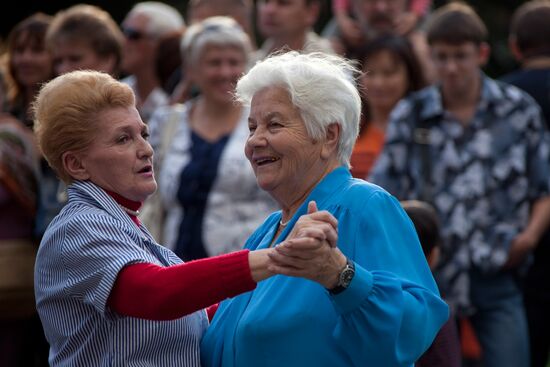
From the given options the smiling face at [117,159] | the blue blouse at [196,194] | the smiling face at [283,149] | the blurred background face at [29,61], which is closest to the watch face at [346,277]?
the smiling face at [283,149]

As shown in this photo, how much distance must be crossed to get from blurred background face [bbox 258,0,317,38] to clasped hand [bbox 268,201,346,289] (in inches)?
196

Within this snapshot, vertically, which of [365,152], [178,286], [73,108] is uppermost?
[73,108]

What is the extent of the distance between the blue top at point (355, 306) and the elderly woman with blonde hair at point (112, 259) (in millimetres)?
218

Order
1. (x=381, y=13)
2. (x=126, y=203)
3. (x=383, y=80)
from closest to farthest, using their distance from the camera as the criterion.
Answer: (x=126, y=203) → (x=383, y=80) → (x=381, y=13)

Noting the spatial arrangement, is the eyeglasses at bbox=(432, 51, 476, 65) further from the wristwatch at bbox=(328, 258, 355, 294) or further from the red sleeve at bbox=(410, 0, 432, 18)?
the wristwatch at bbox=(328, 258, 355, 294)

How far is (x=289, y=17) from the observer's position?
869cm

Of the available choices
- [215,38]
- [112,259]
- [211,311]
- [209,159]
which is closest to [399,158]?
[209,159]

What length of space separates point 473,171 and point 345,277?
3377 millimetres

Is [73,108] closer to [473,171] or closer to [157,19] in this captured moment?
[473,171]

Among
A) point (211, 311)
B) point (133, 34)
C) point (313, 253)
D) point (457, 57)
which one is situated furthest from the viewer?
point (133, 34)

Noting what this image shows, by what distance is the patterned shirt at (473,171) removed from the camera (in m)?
6.99

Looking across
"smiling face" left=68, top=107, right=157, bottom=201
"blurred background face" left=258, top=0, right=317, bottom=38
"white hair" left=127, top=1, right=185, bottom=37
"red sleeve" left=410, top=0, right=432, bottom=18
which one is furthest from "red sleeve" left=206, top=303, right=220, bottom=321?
"red sleeve" left=410, top=0, right=432, bottom=18

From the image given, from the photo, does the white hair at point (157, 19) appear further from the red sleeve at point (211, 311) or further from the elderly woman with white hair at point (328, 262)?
the elderly woman with white hair at point (328, 262)

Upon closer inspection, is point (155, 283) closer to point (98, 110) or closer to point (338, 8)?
point (98, 110)
